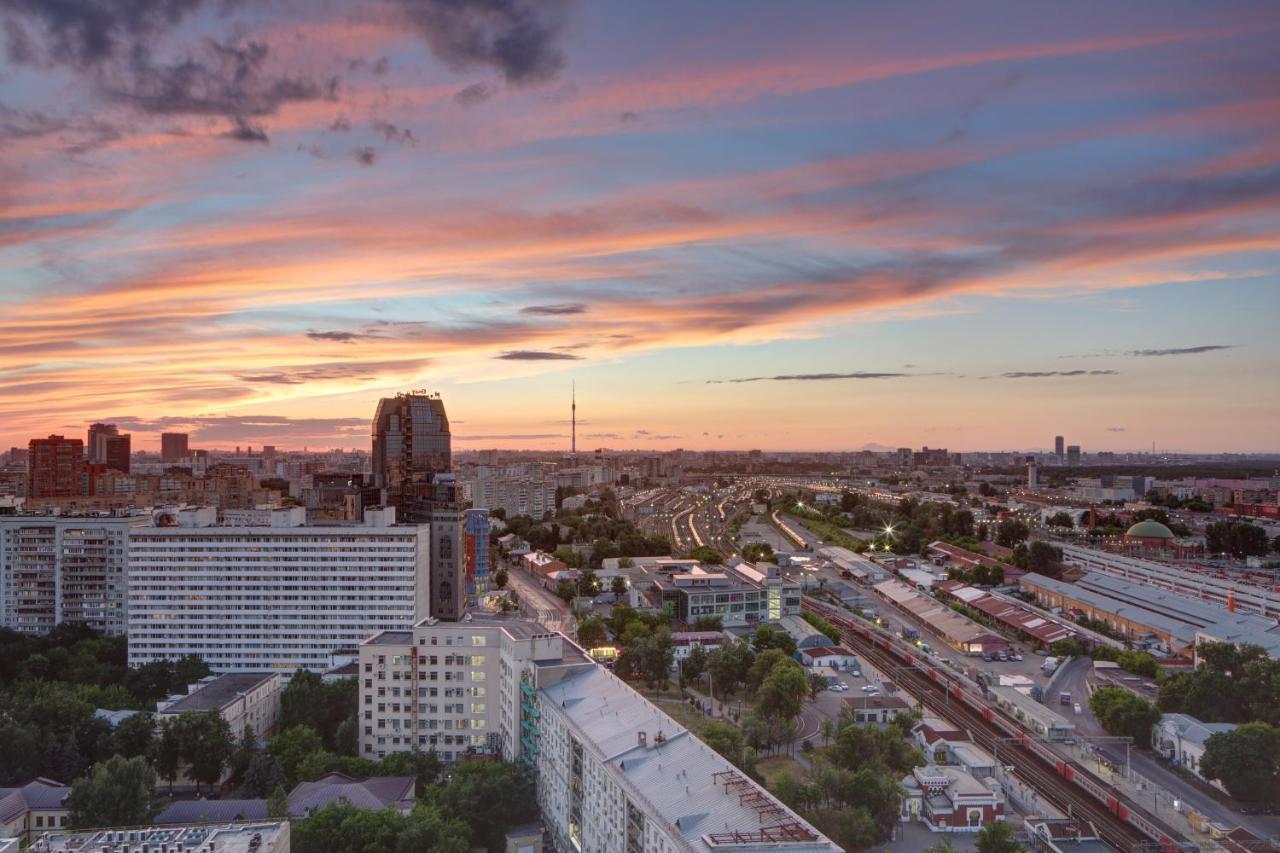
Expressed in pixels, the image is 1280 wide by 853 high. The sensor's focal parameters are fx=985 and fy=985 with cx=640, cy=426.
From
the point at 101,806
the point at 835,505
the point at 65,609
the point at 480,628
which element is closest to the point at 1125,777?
the point at 480,628

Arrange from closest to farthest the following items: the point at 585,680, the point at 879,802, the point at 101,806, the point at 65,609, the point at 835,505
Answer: the point at 101,806
the point at 879,802
the point at 585,680
the point at 65,609
the point at 835,505

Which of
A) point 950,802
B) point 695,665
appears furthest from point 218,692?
point 950,802

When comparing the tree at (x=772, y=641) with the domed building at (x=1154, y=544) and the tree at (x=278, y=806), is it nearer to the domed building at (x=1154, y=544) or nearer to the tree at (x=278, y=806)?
the tree at (x=278, y=806)

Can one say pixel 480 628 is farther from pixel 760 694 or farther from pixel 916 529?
pixel 916 529

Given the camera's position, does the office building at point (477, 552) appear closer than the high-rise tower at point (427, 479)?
No

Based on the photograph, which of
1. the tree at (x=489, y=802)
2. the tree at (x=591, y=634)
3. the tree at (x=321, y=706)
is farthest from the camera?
the tree at (x=591, y=634)

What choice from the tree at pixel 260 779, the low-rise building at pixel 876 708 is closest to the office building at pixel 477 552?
the low-rise building at pixel 876 708
